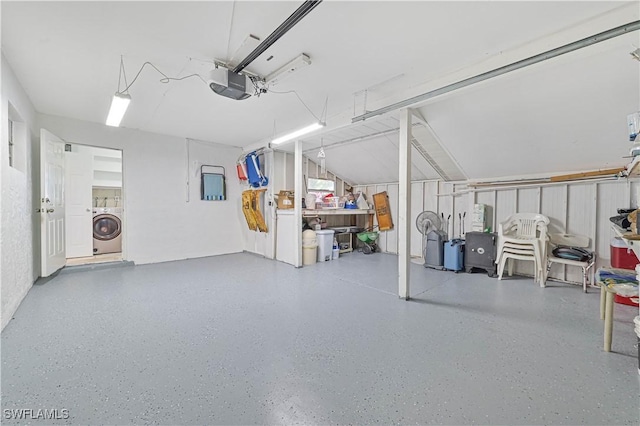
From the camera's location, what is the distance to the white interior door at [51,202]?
12.7 ft

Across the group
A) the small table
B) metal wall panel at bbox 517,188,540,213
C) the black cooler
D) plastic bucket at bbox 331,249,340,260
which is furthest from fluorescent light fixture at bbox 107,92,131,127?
metal wall panel at bbox 517,188,540,213

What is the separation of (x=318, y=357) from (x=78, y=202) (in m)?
6.49

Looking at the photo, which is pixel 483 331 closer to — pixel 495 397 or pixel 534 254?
pixel 495 397

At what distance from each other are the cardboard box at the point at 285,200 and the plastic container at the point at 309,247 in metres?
0.68

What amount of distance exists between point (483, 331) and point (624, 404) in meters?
0.95

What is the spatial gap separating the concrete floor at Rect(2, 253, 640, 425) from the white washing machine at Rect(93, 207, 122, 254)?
2546 millimetres

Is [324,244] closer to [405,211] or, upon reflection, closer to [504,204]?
[405,211]

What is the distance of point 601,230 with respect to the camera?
3842 millimetres

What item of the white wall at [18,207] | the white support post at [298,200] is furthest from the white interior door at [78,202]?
the white support post at [298,200]

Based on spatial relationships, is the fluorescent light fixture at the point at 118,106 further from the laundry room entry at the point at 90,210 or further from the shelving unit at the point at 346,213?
the shelving unit at the point at 346,213

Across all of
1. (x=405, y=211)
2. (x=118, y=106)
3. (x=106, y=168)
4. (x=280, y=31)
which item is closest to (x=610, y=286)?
(x=405, y=211)

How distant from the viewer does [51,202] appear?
13.4 feet

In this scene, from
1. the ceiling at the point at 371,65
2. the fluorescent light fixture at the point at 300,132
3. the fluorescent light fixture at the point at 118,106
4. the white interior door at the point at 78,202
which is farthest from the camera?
the white interior door at the point at 78,202

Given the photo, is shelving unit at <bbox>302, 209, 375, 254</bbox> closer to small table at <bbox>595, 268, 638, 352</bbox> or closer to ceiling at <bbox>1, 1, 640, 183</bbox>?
ceiling at <bbox>1, 1, 640, 183</bbox>
